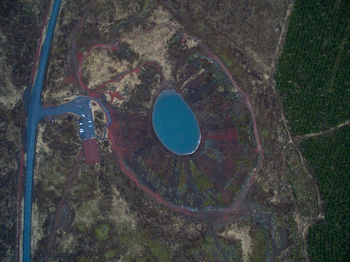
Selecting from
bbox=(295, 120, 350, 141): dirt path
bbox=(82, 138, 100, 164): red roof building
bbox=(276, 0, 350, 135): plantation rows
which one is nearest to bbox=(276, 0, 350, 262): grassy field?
bbox=(276, 0, 350, 135): plantation rows

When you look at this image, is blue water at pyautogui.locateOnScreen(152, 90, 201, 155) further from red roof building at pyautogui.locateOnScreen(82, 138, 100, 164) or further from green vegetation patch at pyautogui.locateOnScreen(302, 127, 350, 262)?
green vegetation patch at pyautogui.locateOnScreen(302, 127, 350, 262)

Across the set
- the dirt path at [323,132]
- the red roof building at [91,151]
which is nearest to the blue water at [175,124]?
the red roof building at [91,151]

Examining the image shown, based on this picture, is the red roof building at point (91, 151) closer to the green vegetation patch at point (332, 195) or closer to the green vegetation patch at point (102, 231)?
the green vegetation patch at point (102, 231)

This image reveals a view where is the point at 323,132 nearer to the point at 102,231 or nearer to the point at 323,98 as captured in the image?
the point at 323,98

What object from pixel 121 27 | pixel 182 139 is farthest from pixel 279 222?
pixel 121 27

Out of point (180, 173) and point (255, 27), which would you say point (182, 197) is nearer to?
point (180, 173)

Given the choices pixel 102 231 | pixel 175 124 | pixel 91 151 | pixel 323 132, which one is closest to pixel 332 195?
pixel 323 132
